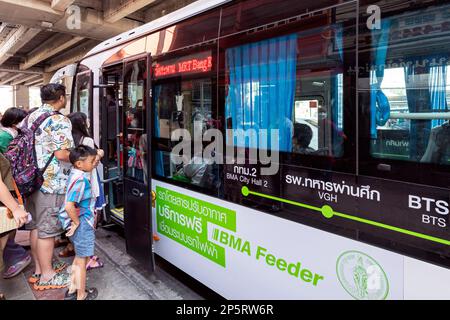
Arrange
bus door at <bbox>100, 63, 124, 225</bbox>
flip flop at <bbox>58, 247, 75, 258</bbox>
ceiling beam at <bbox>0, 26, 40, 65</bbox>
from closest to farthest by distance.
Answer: flip flop at <bbox>58, 247, 75, 258</bbox> → bus door at <bbox>100, 63, 124, 225</bbox> → ceiling beam at <bbox>0, 26, 40, 65</bbox>

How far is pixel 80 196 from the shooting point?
307 centimetres

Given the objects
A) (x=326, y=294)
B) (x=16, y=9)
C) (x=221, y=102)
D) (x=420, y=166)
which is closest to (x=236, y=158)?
(x=221, y=102)

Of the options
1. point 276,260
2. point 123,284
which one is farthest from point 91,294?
point 276,260

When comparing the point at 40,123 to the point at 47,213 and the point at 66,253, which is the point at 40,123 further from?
the point at 66,253

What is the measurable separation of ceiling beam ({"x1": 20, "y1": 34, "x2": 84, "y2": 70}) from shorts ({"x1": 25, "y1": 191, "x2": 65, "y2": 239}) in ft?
38.4

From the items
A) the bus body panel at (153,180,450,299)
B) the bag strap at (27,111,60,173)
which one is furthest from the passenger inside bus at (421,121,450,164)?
the bag strap at (27,111,60,173)

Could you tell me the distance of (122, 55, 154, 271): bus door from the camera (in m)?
3.53

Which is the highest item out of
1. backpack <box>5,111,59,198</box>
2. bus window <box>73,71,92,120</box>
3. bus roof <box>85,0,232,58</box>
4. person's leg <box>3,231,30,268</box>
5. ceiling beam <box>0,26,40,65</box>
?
ceiling beam <box>0,26,40,65</box>

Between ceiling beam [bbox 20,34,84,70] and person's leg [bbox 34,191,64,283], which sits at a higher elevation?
ceiling beam [bbox 20,34,84,70]

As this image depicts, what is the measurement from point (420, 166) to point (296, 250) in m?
0.92

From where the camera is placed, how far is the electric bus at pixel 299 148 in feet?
5.50

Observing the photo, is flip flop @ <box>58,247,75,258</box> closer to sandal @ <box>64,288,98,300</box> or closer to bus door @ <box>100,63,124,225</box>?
bus door @ <box>100,63,124,225</box>

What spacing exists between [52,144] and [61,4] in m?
7.09

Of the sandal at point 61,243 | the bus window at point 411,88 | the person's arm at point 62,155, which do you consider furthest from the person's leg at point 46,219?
the bus window at point 411,88
